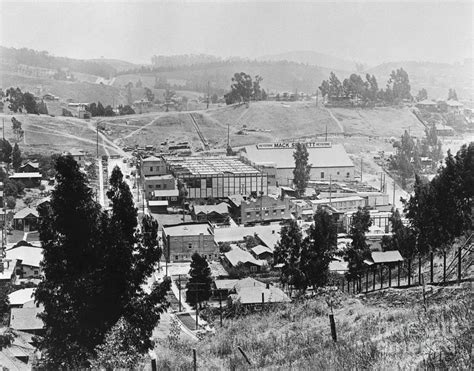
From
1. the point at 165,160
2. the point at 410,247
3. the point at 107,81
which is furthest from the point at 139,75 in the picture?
the point at 410,247

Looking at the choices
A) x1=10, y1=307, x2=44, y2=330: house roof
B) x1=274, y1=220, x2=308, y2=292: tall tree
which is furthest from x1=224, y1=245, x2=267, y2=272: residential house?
x1=10, y1=307, x2=44, y2=330: house roof

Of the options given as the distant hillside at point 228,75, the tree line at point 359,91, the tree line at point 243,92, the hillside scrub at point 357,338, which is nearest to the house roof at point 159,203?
the hillside scrub at point 357,338

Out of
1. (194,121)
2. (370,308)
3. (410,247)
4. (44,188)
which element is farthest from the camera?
(194,121)

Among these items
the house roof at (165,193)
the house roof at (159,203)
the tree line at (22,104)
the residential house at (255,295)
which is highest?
the tree line at (22,104)

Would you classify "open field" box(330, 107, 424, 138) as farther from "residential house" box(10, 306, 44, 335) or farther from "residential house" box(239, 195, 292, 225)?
"residential house" box(10, 306, 44, 335)

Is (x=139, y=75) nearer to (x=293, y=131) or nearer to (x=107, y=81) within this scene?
(x=107, y=81)

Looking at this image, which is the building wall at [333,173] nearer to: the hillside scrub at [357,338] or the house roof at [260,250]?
the house roof at [260,250]
